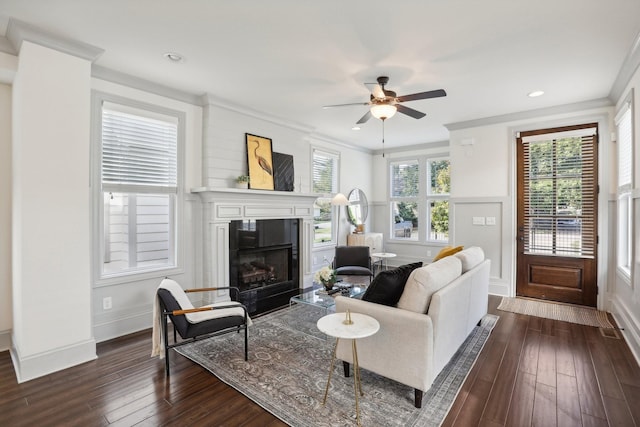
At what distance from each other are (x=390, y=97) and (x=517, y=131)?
276 centimetres

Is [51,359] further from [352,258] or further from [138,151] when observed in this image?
[352,258]

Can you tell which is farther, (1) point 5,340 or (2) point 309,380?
(1) point 5,340

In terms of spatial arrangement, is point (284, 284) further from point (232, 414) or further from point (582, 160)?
point (582, 160)

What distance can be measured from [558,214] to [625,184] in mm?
1009

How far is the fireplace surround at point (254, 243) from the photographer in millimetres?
4002

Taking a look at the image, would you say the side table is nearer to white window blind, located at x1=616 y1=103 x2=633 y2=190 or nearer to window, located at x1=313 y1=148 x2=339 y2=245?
white window blind, located at x1=616 y1=103 x2=633 y2=190

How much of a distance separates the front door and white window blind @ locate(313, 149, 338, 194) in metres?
3.26

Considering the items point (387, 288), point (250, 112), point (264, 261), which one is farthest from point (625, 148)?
point (264, 261)

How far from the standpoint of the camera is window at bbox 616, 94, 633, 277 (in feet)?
11.2

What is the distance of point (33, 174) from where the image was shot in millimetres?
2547

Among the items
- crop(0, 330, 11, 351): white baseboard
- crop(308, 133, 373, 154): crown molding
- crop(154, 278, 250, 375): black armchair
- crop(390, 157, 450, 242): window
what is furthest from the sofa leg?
crop(390, 157, 450, 242): window

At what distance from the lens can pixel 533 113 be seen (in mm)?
4594

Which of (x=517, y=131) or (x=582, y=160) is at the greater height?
(x=517, y=131)

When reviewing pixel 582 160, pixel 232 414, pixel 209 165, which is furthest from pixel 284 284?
pixel 582 160
